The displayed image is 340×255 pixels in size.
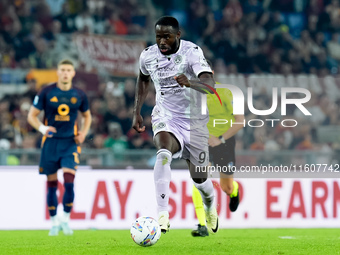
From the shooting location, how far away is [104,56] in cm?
1499

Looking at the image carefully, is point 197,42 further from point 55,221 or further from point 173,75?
point 173,75

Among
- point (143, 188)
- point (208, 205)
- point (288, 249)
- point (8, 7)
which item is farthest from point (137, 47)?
point (288, 249)

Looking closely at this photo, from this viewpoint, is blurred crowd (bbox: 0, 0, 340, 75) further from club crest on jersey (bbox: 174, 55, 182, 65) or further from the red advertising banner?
club crest on jersey (bbox: 174, 55, 182, 65)

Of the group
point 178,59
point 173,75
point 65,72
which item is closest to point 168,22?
point 178,59

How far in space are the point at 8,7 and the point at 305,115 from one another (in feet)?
23.8

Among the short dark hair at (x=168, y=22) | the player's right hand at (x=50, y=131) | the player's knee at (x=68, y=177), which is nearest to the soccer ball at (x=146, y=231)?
the short dark hair at (x=168, y=22)

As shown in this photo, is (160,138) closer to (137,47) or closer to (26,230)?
(26,230)

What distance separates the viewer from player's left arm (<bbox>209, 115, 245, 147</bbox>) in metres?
8.42

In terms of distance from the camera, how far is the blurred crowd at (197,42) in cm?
1278

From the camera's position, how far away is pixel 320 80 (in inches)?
602

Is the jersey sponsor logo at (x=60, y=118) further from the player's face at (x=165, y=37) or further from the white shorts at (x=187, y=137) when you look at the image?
the player's face at (x=165, y=37)

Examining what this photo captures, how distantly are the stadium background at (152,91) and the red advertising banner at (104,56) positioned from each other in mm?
21

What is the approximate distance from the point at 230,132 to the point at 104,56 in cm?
686

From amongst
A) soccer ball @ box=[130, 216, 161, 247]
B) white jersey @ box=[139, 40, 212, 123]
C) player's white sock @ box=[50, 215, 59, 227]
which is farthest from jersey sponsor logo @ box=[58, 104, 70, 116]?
soccer ball @ box=[130, 216, 161, 247]
